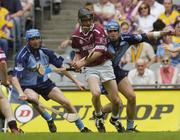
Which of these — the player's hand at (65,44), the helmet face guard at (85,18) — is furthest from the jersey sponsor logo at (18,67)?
the player's hand at (65,44)

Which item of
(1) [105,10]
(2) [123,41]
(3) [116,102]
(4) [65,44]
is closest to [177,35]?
(1) [105,10]

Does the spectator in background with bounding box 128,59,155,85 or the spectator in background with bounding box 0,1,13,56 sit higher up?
the spectator in background with bounding box 0,1,13,56

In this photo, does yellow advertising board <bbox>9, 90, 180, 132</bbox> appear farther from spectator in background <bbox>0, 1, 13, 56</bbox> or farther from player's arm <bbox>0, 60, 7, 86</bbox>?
spectator in background <bbox>0, 1, 13, 56</bbox>

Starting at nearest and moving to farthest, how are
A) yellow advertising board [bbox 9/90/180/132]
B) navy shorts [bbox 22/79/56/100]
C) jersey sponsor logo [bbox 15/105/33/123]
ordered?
navy shorts [bbox 22/79/56/100] < yellow advertising board [bbox 9/90/180/132] < jersey sponsor logo [bbox 15/105/33/123]

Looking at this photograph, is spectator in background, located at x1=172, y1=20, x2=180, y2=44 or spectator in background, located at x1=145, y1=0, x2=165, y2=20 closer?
spectator in background, located at x1=172, y1=20, x2=180, y2=44

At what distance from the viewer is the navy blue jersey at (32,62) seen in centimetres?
1543

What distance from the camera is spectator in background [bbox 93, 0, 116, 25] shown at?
2030 cm

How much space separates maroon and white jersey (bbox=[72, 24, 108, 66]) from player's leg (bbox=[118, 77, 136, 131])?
592 millimetres

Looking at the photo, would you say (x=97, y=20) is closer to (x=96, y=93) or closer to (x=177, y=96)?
(x=177, y=96)

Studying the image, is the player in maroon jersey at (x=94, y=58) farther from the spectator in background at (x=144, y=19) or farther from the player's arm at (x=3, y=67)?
the spectator in background at (x=144, y=19)

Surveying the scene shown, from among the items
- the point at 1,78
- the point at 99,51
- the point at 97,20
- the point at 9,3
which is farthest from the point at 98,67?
the point at 9,3

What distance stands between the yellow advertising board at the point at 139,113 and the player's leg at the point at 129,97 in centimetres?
133

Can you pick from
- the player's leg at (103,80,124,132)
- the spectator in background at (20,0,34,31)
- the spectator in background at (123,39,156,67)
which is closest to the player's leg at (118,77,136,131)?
the player's leg at (103,80,124,132)

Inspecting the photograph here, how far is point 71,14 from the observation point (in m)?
21.7
